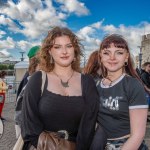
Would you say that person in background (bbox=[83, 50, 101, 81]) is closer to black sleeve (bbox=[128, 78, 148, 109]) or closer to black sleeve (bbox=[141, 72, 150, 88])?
black sleeve (bbox=[128, 78, 148, 109])

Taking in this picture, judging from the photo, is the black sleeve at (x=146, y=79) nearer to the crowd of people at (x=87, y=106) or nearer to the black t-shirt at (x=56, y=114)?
the crowd of people at (x=87, y=106)

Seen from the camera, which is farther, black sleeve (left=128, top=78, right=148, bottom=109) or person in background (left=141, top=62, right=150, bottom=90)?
person in background (left=141, top=62, right=150, bottom=90)

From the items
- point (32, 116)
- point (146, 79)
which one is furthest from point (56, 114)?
point (146, 79)

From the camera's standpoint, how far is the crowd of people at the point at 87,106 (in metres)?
2.13

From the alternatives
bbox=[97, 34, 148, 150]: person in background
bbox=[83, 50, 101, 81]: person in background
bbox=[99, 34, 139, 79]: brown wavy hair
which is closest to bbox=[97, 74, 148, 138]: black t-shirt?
bbox=[97, 34, 148, 150]: person in background

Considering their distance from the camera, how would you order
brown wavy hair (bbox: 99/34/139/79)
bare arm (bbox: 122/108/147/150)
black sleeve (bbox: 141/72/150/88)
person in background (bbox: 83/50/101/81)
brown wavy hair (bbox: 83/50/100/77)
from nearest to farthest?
bare arm (bbox: 122/108/147/150) → brown wavy hair (bbox: 99/34/139/79) → person in background (bbox: 83/50/101/81) → brown wavy hair (bbox: 83/50/100/77) → black sleeve (bbox: 141/72/150/88)

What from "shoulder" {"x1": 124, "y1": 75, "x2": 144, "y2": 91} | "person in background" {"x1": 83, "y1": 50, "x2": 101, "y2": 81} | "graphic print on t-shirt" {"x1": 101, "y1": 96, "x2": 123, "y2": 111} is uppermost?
"person in background" {"x1": 83, "y1": 50, "x2": 101, "y2": 81}

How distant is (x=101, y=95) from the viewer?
7.46 feet

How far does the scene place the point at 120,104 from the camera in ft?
7.06

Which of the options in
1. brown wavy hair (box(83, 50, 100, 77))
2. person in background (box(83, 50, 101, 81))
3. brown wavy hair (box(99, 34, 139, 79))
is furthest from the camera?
brown wavy hair (box(83, 50, 100, 77))

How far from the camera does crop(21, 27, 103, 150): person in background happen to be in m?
2.14

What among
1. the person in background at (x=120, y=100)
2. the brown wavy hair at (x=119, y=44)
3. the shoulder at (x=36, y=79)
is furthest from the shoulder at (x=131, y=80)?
the shoulder at (x=36, y=79)

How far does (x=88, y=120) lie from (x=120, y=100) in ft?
0.88

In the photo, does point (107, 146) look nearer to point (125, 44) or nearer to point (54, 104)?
point (54, 104)
